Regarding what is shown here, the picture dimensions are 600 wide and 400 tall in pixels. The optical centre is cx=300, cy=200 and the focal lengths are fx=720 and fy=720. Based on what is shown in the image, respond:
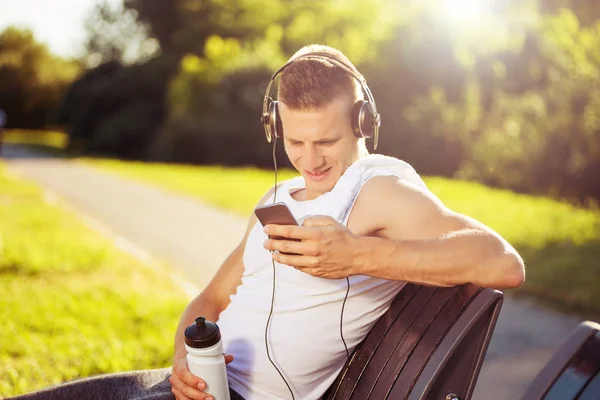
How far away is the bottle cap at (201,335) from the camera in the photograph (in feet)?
6.37

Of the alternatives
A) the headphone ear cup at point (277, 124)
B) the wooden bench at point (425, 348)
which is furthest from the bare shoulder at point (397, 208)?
the headphone ear cup at point (277, 124)

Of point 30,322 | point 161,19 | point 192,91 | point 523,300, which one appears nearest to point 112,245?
point 30,322

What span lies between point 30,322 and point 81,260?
8.52ft

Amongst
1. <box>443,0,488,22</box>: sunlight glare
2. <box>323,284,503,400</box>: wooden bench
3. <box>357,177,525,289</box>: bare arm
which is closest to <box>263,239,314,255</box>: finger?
<box>357,177,525,289</box>: bare arm

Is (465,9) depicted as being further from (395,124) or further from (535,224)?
(535,224)

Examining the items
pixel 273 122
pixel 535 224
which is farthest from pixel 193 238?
pixel 273 122

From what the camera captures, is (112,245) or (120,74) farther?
(120,74)

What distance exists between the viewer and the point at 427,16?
23.1m

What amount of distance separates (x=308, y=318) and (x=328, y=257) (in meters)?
0.43

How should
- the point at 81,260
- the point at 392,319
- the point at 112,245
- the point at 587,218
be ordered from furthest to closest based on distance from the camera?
the point at 587,218
the point at 112,245
the point at 81,260
the point at 392,319

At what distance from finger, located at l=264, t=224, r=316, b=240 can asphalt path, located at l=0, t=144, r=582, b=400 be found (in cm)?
329

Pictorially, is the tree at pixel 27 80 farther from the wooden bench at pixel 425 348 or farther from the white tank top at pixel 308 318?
the wooden bench at pixel 425 348

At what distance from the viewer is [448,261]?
1977 millimetres

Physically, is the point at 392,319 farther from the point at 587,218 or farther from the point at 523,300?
the point at 587,218
